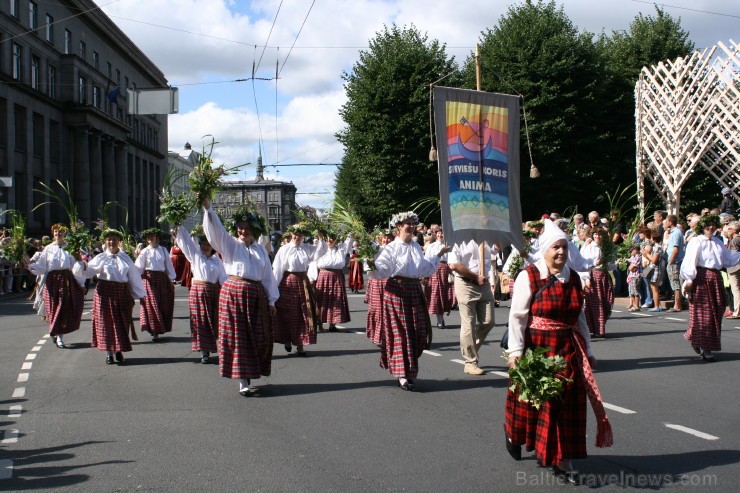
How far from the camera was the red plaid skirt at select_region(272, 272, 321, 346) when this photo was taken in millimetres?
11742

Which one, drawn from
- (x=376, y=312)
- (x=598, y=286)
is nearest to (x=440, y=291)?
(x=598, y=286)

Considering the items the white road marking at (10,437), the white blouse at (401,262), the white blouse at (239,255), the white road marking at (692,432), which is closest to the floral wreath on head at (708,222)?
the white blouse at (401,262)

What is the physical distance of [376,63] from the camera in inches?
1362

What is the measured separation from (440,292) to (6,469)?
10.4 metres

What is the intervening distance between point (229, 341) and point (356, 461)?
3.11m

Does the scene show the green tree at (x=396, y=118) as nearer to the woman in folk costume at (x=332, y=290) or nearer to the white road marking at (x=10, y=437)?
the woman in folk costume at (x=332, y=290)

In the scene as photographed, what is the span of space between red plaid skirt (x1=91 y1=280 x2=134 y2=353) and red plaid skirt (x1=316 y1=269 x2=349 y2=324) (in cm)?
399

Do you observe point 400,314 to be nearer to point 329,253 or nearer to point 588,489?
point 588,489

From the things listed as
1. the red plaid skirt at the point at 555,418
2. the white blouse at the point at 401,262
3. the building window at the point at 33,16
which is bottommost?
the red plaid skirt at the point at 555,418

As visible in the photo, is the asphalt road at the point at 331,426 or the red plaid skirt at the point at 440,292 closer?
the asphalt road at the point at 331,426

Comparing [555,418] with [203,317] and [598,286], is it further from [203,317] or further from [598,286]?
[598,286]

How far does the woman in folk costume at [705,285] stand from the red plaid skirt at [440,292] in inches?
207

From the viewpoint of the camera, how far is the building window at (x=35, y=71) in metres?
43.9

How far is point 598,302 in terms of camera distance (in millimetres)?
12977
